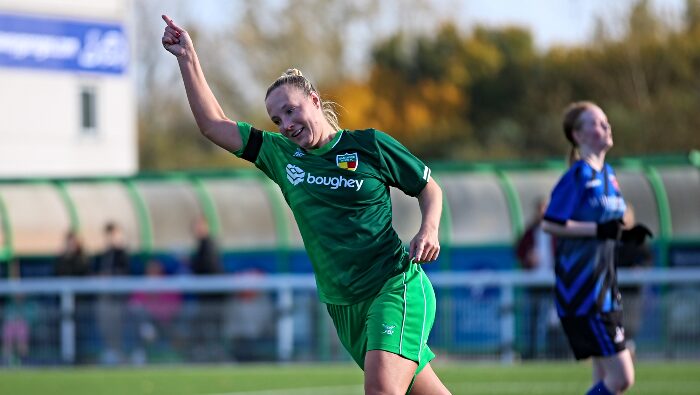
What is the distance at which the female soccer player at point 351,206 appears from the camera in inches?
258

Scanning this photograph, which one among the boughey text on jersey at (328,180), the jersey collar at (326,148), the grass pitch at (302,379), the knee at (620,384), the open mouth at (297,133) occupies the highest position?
the open mouth at (297,133)

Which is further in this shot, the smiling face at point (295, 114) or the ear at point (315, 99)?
the ear at point (315, 99)

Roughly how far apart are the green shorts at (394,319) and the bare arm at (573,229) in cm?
203

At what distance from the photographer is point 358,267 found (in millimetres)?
6602

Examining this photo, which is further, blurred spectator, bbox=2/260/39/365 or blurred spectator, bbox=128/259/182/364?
blurred spectator, bbox=128/259/182/364

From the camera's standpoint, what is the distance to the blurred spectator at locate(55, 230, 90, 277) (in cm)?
1788

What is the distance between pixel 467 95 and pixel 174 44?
4766cm

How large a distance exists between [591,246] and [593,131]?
0.72m

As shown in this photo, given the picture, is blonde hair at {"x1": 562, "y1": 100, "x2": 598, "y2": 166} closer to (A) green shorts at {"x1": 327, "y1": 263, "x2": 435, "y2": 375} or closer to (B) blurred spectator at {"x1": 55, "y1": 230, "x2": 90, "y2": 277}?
(A) green shorts at {"x1": 327, "y1": 263, "x2": 435, "y2": 375}

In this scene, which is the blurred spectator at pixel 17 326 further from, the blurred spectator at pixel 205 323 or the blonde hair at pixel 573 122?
the blonde hair at pixel 573 122

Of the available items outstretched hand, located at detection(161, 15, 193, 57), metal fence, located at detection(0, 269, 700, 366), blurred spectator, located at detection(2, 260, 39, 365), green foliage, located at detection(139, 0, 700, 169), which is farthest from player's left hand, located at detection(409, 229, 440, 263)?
green foliage, located at detection(139, 0, 700, 169)

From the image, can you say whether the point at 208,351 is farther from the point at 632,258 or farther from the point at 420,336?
the point at 420,336

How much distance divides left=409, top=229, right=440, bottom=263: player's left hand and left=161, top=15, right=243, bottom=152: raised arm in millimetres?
1075

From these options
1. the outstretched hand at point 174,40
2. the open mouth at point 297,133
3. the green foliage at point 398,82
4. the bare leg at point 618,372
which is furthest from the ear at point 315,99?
the green foliage at point 398,82
